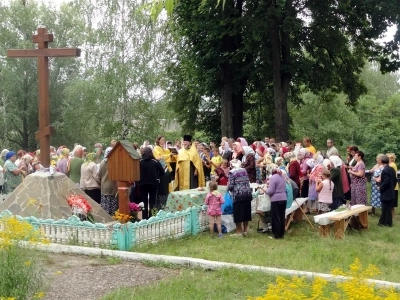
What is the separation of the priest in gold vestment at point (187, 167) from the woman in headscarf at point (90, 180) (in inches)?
90.4

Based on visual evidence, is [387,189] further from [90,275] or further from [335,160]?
[90,275]

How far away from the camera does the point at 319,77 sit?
2470 centimetres

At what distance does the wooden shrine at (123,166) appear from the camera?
1067cm

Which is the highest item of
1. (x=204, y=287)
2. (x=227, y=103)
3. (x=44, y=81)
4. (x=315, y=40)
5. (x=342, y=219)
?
(x=315, y=40)

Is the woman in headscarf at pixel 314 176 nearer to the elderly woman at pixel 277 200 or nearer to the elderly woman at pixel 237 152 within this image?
the elderly woman at pixel 237 152

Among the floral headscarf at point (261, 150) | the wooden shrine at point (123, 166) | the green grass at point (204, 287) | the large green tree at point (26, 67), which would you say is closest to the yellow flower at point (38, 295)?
the green grass at point (204, 287)

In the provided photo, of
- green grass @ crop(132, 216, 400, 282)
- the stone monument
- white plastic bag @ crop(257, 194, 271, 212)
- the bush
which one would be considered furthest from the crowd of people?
the bush

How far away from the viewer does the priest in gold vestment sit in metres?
14.2

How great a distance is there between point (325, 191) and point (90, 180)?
4937 millimetres

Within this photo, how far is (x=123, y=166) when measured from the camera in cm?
1073

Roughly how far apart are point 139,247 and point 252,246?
1984 millimetres

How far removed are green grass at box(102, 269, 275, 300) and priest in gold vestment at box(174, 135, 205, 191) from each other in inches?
234

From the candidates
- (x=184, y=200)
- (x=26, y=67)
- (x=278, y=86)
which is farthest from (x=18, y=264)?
(x=26, y=67)

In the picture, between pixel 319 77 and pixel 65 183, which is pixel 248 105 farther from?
pixel 65 183
